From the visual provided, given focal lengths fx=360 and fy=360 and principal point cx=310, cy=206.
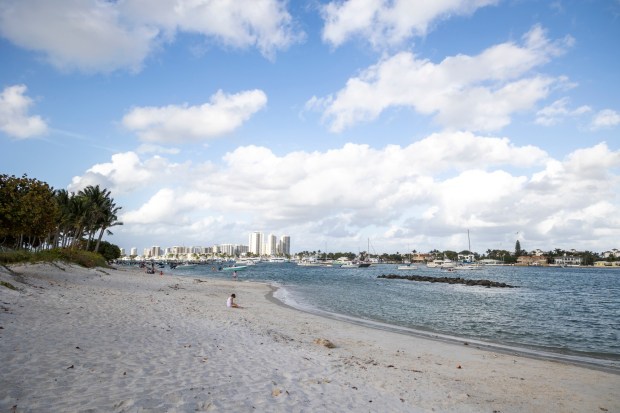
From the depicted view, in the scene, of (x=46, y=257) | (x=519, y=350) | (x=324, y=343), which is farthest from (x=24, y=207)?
(x=519, y=350)

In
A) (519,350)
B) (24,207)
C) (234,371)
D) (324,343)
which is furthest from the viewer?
(24,207)

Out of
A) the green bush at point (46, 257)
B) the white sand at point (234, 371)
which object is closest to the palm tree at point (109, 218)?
the green bush at point (46, 257)

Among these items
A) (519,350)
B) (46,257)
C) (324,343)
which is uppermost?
(46,257)

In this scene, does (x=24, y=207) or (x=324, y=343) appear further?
(x=24, y=207)

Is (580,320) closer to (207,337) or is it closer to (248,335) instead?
(248,335)

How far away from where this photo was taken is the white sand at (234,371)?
25.7 feet

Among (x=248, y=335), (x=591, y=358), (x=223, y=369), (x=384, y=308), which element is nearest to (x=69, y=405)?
(x=223, y=369)

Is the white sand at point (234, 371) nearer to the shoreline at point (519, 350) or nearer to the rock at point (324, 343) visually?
the rock at point (324, 343)

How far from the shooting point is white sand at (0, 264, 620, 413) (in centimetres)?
783

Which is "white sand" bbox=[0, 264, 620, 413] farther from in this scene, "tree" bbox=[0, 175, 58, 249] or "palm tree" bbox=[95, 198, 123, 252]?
"palm tree" bbox=[95, 198, 123, 252]

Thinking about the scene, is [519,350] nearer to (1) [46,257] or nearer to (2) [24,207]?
(2) [24,207]

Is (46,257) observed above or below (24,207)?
below

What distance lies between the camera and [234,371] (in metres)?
10.5

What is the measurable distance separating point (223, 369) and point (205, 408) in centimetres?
307
